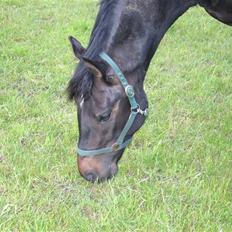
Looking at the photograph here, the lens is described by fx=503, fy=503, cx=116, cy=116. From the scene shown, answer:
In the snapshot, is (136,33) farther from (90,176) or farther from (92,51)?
(90,176)

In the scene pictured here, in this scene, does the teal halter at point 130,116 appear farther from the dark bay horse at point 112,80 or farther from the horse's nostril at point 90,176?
the horse's nostril at point 90,176

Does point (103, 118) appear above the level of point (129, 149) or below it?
above

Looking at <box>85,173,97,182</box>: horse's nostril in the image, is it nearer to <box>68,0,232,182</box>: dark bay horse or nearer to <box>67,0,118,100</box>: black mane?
<box>68,0,232,182</box>: dark bay horse

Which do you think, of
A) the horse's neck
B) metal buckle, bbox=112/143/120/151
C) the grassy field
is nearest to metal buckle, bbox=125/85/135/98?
the horse's neck

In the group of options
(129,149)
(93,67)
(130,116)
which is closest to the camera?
(93,67)

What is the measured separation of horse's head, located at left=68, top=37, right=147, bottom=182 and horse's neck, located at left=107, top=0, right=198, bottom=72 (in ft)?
0.19

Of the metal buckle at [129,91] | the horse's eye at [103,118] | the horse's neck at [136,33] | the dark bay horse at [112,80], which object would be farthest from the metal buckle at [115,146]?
the horse's neck at [136,33]

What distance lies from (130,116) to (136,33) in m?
0.45

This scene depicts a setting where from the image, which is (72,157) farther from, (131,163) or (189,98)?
(189,98)

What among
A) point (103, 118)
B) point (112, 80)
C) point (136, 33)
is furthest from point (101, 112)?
point (136, 33)

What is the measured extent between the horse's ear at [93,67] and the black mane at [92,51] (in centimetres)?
4

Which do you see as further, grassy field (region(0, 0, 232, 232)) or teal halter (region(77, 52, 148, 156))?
grassy field (region(0, 0, 232, 232))

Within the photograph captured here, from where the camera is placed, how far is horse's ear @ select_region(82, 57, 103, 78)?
2.40 meters

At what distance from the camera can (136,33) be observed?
2693 millimetres
